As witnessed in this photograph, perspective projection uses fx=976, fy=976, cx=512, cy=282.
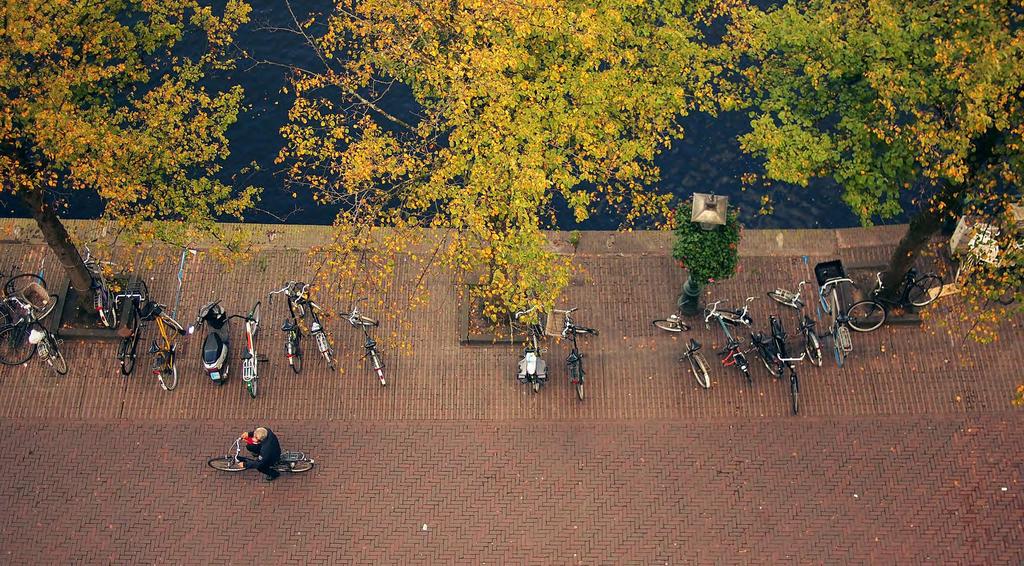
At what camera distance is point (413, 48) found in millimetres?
19188

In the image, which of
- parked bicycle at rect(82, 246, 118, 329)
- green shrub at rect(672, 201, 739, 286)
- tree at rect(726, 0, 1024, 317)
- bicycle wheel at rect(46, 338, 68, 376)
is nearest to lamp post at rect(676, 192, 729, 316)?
green shrub at rect(672, 201, 739, 286)

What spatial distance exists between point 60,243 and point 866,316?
17.3m

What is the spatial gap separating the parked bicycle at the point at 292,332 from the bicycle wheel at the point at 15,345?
546 centimetres

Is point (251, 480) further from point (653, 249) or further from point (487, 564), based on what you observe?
point (653, 249)

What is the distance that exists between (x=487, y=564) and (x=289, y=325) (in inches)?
252

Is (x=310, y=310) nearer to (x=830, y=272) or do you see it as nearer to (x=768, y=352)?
(x=768, y=352)

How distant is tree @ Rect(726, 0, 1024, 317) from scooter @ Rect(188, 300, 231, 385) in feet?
38.5

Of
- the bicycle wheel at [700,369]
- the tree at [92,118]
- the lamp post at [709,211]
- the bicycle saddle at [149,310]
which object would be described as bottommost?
the bicycle wheel at [700,369]

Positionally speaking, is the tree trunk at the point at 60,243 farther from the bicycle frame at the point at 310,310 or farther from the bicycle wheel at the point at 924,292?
the bicycle wheel at the point at 924,292

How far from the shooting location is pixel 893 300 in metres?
21.5

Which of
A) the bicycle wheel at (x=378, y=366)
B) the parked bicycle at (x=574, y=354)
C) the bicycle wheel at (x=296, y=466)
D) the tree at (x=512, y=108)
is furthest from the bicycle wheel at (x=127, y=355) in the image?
the parked bicycle at (x=574, y=354)

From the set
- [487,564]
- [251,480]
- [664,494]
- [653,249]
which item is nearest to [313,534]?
[251,480]

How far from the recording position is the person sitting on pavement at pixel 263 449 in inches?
738

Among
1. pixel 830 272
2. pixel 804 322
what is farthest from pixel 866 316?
pixel 804 322
